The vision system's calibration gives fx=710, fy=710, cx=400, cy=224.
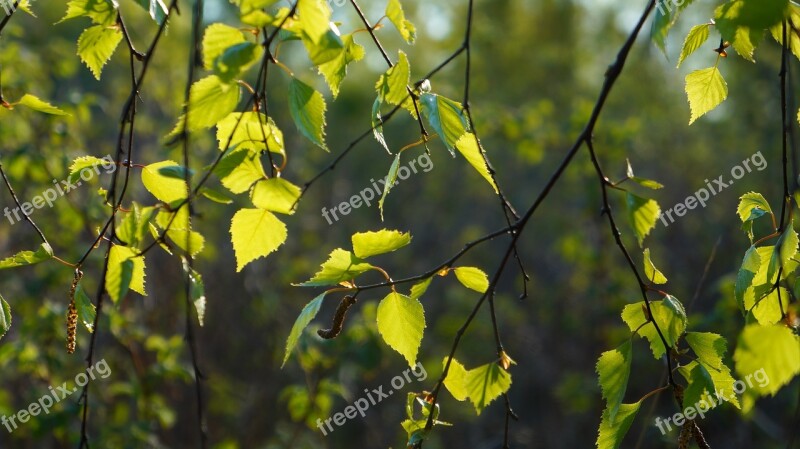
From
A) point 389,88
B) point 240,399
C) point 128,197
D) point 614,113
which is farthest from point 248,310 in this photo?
point 614,113

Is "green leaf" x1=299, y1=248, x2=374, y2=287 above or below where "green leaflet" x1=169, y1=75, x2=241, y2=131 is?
below

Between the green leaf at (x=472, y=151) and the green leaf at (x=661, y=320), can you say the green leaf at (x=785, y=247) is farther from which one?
the green leaf at (x=472, y=151)

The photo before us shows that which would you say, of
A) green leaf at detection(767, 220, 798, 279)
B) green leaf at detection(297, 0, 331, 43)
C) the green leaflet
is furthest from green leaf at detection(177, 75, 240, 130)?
green leaf at detection(767, 220, 798, 279)

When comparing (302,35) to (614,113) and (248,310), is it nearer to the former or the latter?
(248,310)

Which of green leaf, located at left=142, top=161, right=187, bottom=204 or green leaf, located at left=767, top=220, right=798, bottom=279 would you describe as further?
green leaf, located at left=142, top=161, right=187, bottom=204

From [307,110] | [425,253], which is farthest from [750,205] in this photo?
[425,253]

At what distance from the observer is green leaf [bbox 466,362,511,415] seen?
0.87 metres

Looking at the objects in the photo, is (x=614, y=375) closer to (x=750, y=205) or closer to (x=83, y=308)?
(x=750, y=205)

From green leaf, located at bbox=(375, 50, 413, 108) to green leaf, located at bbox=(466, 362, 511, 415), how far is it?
340mm

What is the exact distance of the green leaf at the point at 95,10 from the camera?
32.2 inches

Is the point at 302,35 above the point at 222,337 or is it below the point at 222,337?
below

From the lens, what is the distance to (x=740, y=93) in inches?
233

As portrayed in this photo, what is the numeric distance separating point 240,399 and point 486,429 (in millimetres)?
1560

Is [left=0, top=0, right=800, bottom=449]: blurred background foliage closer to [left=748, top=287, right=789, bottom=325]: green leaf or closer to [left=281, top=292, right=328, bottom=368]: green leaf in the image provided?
[left=748, top=287, right=789, bottom=325]: green leaf
